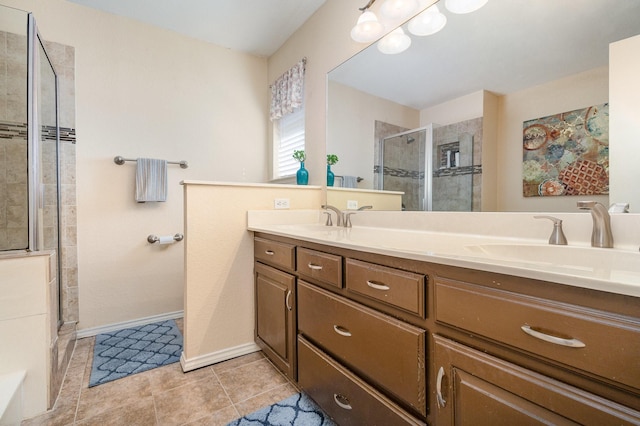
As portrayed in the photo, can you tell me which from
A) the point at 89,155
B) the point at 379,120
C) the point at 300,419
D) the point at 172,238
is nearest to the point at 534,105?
the point at 379,120

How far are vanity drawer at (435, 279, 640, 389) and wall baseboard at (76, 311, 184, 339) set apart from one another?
2529mm

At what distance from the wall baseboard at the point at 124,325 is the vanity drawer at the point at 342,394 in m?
1.67

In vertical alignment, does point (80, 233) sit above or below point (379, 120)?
below

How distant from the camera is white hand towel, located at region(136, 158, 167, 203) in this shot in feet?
7.56

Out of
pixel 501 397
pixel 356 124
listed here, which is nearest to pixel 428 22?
pixel 356 124

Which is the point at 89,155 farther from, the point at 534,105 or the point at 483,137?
the point at 534,105

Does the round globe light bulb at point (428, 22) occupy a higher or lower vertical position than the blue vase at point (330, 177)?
higher

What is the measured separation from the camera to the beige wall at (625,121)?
0.89 metres

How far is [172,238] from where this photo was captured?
2.46 meters

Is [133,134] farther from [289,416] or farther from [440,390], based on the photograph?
[440,390]

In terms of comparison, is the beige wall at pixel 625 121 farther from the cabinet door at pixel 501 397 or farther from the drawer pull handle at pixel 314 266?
the drawer pull handle at pixel 314 266

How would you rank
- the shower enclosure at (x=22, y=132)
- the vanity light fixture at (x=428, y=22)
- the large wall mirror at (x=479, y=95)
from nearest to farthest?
the large wall mirror at (x=479, y=95) → the vanity light fixture at (x=428, y=22) → the shower enclosure at (x=22, y=132)

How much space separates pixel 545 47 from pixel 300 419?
6.16 feet

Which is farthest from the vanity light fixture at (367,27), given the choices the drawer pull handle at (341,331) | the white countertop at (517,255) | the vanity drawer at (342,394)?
the vanity drawer at (342,394)
